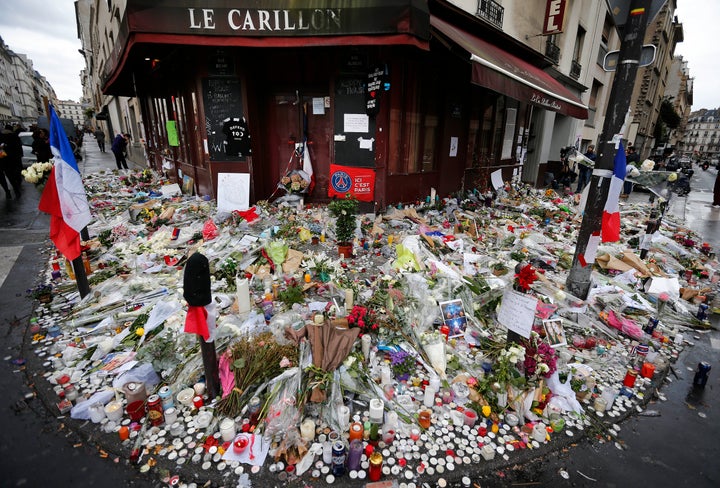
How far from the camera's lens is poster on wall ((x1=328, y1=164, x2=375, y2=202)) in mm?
6594

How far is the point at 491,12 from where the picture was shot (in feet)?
27.2

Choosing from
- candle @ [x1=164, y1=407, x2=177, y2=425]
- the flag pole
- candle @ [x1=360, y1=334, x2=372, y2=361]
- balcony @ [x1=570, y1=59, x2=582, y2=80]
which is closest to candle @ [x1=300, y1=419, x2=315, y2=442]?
candle @ [x1=360, y1=334, x2=372, y2=361]

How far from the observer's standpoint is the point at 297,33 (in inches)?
202

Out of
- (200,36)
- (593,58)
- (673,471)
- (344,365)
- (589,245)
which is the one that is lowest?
(673,471)

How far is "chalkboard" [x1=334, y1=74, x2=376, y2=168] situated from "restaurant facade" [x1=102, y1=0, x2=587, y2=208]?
0.02 metres

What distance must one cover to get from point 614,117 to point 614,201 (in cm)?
89

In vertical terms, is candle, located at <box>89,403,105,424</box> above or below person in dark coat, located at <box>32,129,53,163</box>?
below

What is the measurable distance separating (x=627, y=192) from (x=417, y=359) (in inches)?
512

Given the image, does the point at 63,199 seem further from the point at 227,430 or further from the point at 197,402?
the point at 227,430

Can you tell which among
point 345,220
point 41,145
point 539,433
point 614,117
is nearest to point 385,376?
point 539,433

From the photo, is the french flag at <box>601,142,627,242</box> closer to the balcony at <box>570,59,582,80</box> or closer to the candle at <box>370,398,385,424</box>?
the candle at <box>370,398,385,424</box>

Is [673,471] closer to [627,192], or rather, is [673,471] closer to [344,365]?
[344,365]

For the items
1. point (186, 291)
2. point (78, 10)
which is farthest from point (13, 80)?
point (186, 291)

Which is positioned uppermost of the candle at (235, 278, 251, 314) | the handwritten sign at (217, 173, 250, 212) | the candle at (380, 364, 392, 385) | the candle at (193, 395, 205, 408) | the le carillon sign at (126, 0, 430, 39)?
the le carillon sign at (126, 0, 430, 39)
